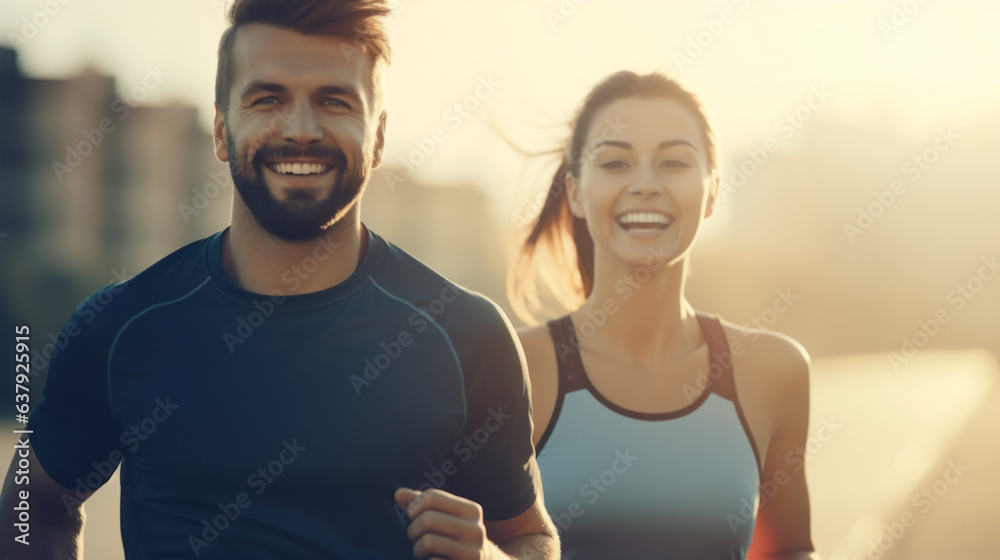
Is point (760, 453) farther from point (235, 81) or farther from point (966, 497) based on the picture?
point (966, 497)

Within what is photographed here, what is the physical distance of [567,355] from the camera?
3.84 m

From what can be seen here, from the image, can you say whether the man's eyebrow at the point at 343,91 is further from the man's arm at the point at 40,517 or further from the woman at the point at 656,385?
the woman at the point at 656,385

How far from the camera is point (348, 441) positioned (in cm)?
251

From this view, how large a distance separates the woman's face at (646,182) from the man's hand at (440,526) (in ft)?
5.49

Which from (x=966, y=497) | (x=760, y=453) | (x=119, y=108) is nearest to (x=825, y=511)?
(x=966, y=497)

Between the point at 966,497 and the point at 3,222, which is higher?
the point at 966,497

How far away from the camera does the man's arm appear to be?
2660 mm

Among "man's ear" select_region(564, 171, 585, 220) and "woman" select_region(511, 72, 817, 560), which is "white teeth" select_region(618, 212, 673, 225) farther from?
"man's ear" select_region(564, 171, 585, 220)

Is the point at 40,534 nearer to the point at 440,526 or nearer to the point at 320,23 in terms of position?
the point at 440,526

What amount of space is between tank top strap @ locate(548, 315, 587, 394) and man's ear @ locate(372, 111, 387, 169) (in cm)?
130

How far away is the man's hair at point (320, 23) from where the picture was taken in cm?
264

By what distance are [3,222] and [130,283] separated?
25298mm

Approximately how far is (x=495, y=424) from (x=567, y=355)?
1.19 meters

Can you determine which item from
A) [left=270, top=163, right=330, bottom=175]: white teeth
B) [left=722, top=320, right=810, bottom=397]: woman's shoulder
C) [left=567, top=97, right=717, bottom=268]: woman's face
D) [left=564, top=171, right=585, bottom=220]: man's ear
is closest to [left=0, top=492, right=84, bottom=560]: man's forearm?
[left=270, top=163, right=330, bottom=175]: white teeth
